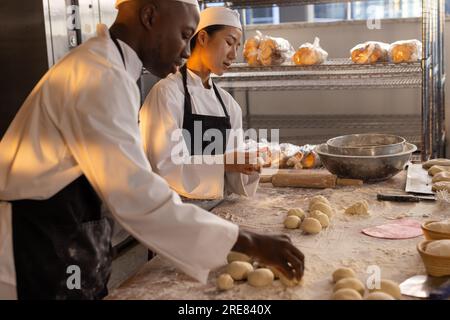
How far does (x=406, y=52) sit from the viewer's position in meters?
3.20

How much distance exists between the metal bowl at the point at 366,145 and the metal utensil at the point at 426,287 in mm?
1010

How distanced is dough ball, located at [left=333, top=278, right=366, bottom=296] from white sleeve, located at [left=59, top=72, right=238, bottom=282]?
0.26 metres

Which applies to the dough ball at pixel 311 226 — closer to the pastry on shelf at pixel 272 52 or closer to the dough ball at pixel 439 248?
the dough ball at pixel 439 248

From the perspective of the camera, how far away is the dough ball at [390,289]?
47.8 inches

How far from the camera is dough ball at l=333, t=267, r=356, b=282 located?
4.27 feet

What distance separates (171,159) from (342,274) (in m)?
0.94

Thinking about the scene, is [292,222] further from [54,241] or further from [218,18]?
[218,18]

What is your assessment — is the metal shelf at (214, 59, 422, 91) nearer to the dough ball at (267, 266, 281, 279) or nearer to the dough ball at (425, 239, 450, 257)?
the dough ball at (425, 239, 450, 257)

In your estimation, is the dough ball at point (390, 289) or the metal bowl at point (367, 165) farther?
the metal bowl at point (367, 165)

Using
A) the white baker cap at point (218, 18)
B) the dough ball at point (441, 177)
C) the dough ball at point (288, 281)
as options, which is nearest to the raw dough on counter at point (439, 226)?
the dough ball at point (288, 281)

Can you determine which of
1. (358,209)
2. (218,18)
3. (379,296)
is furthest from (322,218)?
(218,18)

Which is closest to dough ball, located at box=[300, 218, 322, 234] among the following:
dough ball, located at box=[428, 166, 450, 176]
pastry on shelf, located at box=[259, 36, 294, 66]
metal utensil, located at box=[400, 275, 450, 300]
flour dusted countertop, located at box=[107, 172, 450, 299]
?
flour dusted countertop, located at box=[107, 172, 450, 299]

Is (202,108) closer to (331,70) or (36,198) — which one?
(36,198)

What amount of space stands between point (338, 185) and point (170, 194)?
48.4 inches
